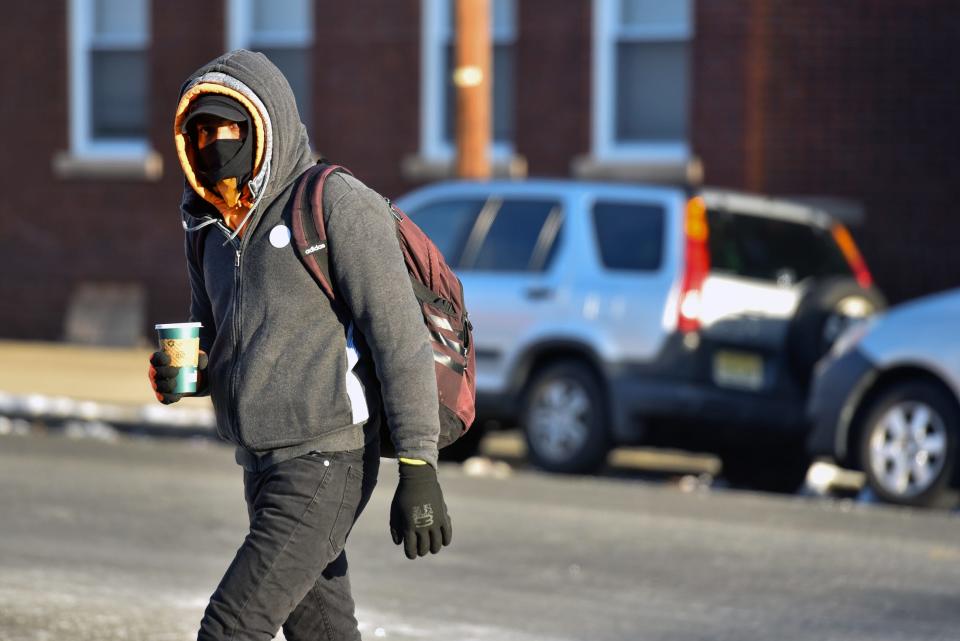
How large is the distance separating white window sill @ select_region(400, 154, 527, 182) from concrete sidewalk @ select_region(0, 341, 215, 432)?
10.5ft

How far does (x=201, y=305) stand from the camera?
4.51m

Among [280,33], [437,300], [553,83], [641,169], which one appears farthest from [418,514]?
[280,33]

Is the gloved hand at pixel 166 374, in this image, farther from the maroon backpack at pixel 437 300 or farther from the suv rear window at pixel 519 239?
the suv rear window at pixel 519 239

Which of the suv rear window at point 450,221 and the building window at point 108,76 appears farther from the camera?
the building window at point 108,76

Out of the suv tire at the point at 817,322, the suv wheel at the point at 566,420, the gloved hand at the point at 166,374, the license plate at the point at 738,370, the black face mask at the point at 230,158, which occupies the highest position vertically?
the black face mask at the point at 230,158

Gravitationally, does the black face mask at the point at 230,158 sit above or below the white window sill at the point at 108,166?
above

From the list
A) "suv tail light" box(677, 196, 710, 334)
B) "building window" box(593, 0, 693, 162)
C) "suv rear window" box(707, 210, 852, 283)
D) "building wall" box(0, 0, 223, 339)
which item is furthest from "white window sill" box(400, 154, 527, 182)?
"suv tail light" box(677, 196, 710, 334)

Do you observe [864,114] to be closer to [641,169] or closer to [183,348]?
[641,169]

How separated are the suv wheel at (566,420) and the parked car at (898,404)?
1.37 m

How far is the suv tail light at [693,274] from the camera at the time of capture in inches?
422

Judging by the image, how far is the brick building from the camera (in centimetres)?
1608

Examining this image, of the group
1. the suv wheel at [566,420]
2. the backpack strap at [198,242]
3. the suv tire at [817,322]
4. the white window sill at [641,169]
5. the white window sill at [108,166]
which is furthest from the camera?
the white window sill at [108,166]

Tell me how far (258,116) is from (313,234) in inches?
11.3

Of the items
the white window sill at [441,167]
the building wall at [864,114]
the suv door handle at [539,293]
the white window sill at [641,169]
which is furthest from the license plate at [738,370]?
the white window sill at [441,167]
